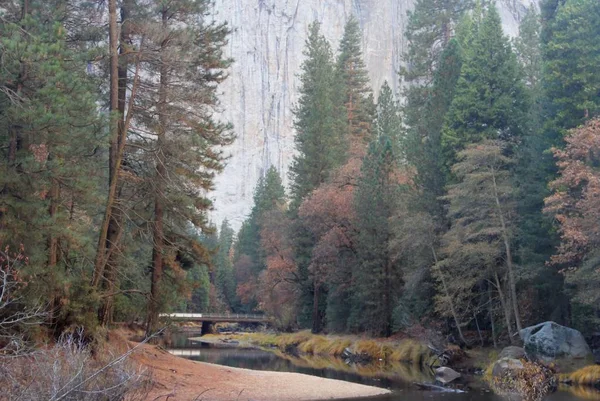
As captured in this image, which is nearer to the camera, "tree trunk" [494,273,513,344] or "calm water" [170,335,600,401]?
"calm water" [170,335,600,401]

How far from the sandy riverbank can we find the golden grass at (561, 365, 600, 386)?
20.9 ft

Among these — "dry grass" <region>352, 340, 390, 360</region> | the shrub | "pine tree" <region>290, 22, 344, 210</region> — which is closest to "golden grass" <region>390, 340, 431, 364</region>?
"dry grass" <region>352, 340, 390, 360</region>

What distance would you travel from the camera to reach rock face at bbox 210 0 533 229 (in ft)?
366

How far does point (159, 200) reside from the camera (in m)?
18.6

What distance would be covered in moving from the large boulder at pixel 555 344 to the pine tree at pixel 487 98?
9.35 meters

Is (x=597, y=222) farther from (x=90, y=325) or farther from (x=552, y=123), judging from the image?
(x=90, y=325)

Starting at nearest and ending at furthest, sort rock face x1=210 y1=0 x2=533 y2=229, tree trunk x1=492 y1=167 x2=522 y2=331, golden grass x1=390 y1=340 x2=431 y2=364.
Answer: tree trunk x1=492 y1=167 x2=522 y2=331 < golden grass x1=390 y1=340 x2=431 y2=364 < rock face x1=210 y1=0 x2=533 y2=229

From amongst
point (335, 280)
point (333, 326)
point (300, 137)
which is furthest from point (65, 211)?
point (300, 137)

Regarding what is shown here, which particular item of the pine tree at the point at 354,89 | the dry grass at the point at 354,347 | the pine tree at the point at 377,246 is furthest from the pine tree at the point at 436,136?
the pine tree at the point at 354,89

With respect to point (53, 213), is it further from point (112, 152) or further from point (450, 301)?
point (450, 301)

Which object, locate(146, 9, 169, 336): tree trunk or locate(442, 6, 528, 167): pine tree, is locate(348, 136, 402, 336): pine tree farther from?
locate(146, 9, 169, 336): tree trunk

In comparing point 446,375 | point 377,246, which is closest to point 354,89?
point 377,246

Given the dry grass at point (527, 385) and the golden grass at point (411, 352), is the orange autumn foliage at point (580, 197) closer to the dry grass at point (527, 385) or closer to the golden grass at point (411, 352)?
the dry grass at point (527, 385)

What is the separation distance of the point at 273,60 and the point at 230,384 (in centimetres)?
10292
